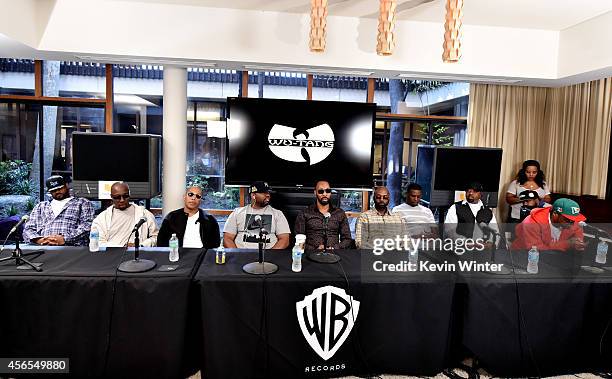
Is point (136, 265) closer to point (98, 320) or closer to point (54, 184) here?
point (98, 320)

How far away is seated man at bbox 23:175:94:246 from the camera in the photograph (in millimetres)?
3600

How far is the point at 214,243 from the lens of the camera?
3.62m

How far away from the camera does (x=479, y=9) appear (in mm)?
3758

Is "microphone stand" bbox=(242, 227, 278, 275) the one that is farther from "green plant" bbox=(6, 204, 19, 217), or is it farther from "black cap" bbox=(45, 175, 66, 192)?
"green plant" bbox=(6, 204, 19, 217)

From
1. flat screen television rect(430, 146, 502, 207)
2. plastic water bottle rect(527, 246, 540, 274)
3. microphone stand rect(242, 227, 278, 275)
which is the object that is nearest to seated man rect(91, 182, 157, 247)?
microphone stand rect(242, 227, 278, 275)

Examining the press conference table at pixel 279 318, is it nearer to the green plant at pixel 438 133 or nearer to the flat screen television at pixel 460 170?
the flat screen television at pixel 460 170

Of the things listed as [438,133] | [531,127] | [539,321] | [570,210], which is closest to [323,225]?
[539,321]

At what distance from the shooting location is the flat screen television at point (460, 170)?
4555mm

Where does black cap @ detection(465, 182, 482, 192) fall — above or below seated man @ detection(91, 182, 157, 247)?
above

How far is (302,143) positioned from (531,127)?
9.82 ft

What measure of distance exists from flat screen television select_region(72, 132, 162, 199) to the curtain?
384cm

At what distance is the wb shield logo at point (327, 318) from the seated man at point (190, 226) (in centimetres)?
Answer: 157

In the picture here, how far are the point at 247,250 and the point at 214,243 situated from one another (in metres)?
0.94

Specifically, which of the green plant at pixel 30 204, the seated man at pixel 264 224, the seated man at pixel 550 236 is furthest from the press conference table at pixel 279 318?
the green plant at pixel 30 204
